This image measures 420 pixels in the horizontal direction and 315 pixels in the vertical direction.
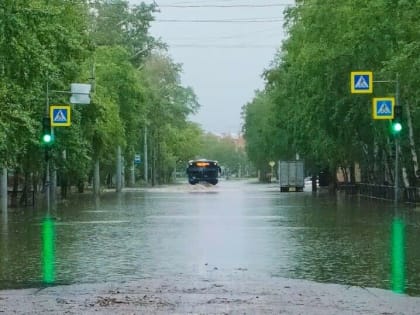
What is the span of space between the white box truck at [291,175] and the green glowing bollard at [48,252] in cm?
4645

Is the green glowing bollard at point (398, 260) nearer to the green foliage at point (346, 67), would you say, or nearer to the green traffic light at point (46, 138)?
the green foliage at point (346, 67)

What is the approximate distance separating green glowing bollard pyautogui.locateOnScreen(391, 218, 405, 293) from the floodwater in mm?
17

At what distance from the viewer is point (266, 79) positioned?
230 feet

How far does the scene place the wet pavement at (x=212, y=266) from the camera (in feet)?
35.4

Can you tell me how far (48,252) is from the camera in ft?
59.9

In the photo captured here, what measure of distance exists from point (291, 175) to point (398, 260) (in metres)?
58.5

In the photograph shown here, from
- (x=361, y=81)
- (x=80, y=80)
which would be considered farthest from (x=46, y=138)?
(x=361, y=81)

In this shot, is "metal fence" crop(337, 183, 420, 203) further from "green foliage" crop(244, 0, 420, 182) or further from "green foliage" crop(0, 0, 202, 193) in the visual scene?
"green foliage" crop(0, 0, 202, 193)

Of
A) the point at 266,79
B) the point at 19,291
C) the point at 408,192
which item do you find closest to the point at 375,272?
the point at 19,291

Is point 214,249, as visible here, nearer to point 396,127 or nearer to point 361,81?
point 361,81

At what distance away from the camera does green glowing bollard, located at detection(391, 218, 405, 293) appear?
41.6ft

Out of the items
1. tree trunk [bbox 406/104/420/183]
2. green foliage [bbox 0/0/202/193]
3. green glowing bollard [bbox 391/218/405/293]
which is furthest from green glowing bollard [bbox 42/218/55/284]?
tree trunk [bbox 406/104/420/183]

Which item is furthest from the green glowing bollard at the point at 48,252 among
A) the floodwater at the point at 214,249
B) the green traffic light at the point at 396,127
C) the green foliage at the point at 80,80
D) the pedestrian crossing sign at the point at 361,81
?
the green traffic light at the point at 396,127

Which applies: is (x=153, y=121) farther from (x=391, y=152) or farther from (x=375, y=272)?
(x=375, y=272)
